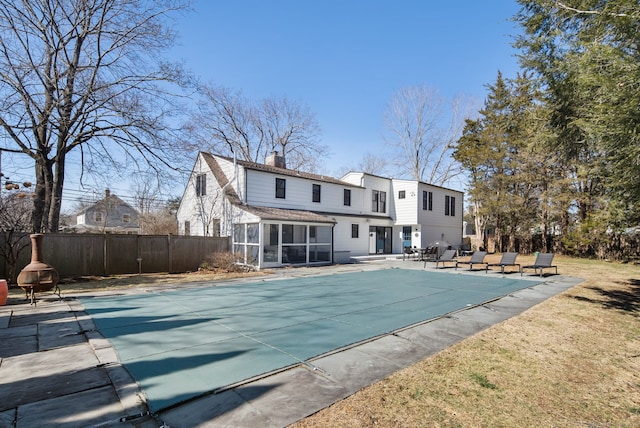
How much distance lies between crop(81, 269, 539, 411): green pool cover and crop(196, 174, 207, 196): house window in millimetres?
10359

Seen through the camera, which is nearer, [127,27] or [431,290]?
[431,290]

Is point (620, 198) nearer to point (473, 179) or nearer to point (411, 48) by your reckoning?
point (411, 48)

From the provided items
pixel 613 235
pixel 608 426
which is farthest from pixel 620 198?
pixel 613 235

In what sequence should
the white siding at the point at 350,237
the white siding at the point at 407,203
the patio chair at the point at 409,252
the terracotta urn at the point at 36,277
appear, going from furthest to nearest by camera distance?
the white siding at the point at 407,203 < the patio chair at the point at 409,252 < the white siding at the point at 350,237 < the terracotta urn at the point at 36,277

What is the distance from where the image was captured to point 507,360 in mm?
4629

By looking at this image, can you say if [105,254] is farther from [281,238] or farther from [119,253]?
[281,238]

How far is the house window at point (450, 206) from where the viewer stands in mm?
27794

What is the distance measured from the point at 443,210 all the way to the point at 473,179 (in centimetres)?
493

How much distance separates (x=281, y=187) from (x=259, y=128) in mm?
18180

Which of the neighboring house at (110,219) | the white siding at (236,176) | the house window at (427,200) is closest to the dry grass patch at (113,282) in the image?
the white siding at (236,176)

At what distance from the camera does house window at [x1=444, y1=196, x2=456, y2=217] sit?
2779 centimetres

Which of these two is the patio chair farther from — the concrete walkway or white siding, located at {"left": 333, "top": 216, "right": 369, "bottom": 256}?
the concrete walkway

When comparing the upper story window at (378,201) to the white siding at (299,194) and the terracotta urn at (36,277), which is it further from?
the terracotta urn at (36,277)

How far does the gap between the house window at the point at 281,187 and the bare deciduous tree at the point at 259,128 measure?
591 inches
